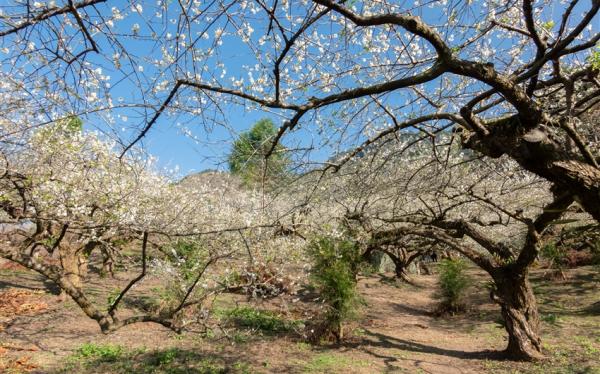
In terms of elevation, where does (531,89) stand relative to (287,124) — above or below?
above

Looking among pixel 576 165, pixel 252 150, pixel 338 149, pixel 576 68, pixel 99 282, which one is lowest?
pixel 99 282

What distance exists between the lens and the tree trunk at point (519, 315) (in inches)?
272

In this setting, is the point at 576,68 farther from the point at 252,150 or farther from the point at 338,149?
the point at 252,150

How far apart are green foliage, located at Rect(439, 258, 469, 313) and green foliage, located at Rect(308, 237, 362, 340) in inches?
155

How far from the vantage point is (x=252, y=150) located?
143 inches

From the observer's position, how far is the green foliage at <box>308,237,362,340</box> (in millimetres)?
8242

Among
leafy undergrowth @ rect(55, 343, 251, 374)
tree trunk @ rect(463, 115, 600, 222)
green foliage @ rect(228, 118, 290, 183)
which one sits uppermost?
green foliage @ rect(228, 118, 290, 183)

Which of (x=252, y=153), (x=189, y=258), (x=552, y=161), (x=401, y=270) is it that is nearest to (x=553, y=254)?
(x=401, y=270)

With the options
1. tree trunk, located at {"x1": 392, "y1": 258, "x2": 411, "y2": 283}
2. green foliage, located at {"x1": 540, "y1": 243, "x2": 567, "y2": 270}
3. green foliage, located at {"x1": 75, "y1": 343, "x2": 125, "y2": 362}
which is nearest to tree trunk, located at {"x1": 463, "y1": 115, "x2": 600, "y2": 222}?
green foliage, located at {"x1": 75, "y1": 343, "x2": 125, "y2": 362}

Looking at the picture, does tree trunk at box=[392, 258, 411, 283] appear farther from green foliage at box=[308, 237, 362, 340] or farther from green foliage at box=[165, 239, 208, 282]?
green foliage at box=[165, 239, 208, 282]

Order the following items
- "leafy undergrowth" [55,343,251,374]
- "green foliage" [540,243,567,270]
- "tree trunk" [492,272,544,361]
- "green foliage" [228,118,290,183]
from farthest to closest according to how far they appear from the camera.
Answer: "green foliage" [540,243,567,270] → "tree trunk" [492,272,544,361] → "leafy undergrowth" [55,343,251,374] → "green foliage" [228,118,290,183]

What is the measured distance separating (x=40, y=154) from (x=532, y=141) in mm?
6839

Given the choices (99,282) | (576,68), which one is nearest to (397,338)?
(576,68)

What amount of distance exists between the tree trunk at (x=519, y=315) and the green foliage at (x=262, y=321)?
3.97m
